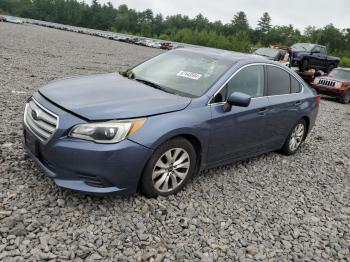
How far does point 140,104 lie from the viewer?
403 centimetres

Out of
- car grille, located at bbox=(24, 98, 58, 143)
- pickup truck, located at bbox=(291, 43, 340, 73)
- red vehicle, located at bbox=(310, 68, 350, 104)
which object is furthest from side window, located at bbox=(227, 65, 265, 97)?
pickup truck, located at bbox=(291, 43, 340, 73)

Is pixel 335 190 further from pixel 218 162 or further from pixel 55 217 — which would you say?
pixel 55 217

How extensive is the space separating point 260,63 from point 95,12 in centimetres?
12929

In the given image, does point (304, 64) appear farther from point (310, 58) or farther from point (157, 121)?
point (157, 121)

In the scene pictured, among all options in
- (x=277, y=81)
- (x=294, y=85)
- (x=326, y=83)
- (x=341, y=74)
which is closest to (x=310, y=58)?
(x=341, y=74)

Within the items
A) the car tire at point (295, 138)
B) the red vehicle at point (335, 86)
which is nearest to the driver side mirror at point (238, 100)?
the car tire at point (295, 138)

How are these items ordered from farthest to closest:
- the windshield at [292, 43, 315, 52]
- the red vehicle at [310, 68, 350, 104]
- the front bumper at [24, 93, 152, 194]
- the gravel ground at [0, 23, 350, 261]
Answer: the windshield at [292, 43, 315, 52] → the red vehicle at [310, 68, 350, 104] → the front bumper at [24, 93, 152, 194] → the gravel ground at [0, 23, 350, 261]

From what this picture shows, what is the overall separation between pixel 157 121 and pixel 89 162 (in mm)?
797

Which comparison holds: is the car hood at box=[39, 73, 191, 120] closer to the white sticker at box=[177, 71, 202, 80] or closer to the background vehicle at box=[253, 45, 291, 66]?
the white sticker at box=[177, 71, 202, 80]

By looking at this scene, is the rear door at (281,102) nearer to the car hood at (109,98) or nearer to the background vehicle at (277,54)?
the car hood at (109,98)

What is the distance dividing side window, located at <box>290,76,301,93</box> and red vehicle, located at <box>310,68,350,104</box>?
9.98m

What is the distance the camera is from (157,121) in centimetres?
394

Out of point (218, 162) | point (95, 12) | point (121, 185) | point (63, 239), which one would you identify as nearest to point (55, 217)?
point (63, 239)

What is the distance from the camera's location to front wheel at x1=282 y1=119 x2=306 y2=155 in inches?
252
